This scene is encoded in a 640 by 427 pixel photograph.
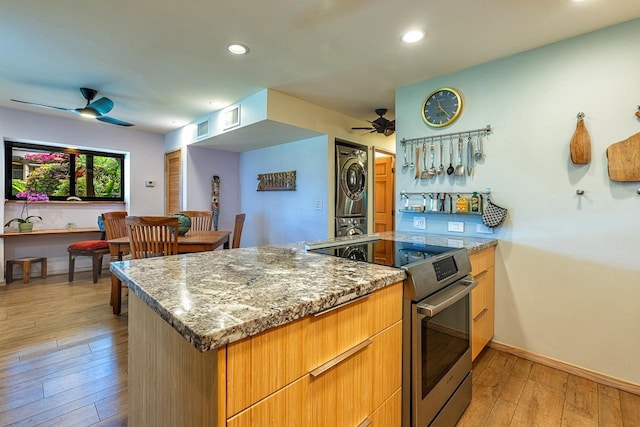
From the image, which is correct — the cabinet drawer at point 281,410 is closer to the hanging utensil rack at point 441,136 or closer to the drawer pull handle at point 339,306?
the drawer pull handle at point 339,306

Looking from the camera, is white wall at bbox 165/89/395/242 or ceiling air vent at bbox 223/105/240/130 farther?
ceiling air vent at bbox 223/105/240/130

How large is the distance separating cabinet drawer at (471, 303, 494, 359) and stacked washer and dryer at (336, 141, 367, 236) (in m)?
1.98

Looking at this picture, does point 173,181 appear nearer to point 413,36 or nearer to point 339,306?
point 413,36

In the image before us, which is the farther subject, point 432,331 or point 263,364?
point 432,331

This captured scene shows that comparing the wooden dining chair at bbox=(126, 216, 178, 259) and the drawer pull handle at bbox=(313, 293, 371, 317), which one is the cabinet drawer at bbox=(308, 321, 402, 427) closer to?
the drawer pull handle at bbox=(313, 293, 371, 317)

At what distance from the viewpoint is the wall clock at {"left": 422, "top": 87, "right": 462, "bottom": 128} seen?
8.20 feet

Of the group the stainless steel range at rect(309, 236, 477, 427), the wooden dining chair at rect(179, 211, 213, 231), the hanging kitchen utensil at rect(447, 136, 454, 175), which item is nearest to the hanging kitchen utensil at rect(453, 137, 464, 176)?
the hanging kitchen utensil at rect(447, 136, 454, 175)

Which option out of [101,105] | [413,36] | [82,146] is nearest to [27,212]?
[82,146]

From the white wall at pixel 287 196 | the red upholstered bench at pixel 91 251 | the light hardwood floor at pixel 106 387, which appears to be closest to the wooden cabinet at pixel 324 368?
the light hardwood floor at pixel 106 387

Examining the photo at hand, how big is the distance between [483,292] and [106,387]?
253 cm

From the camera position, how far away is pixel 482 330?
2.10m

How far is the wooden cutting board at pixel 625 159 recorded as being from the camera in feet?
5.77

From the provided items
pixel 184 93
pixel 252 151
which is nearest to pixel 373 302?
pixel 184 93

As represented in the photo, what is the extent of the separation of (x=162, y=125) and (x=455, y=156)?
167 inches
